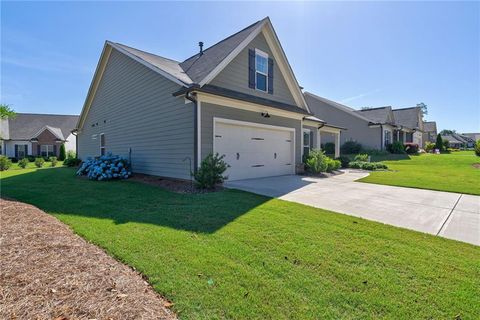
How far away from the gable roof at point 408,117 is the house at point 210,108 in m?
26.9

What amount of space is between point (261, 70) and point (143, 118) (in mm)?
5856

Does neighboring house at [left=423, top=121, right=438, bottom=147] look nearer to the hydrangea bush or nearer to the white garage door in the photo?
the white garage door

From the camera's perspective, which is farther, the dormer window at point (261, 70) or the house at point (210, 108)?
the dormer window at point (261, 70)

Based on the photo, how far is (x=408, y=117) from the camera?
33.0 meters

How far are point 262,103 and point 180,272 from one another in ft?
27.7

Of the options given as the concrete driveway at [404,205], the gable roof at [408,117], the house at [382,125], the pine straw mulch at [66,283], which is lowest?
the pine straw mulch at [66,283]

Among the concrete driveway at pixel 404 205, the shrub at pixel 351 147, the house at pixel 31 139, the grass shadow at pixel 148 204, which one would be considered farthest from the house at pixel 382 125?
the house at pixel 31 139

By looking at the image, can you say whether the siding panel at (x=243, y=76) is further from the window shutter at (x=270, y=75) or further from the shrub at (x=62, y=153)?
the shrub at (x=62, y=153)

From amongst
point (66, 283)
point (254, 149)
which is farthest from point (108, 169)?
point (66, 283)

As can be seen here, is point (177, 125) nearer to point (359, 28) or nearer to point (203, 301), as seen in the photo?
point (203, 301)

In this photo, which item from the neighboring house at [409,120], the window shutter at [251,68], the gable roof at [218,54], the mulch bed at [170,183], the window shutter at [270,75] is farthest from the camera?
the neighboring house at [409,120]

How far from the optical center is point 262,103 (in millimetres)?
10281

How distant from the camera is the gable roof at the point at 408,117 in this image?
1272 inches

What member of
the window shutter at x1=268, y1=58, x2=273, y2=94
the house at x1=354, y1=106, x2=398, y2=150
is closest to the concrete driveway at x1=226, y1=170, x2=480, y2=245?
the window shutter at x1=268, y1=58, x2=273, y2=94
